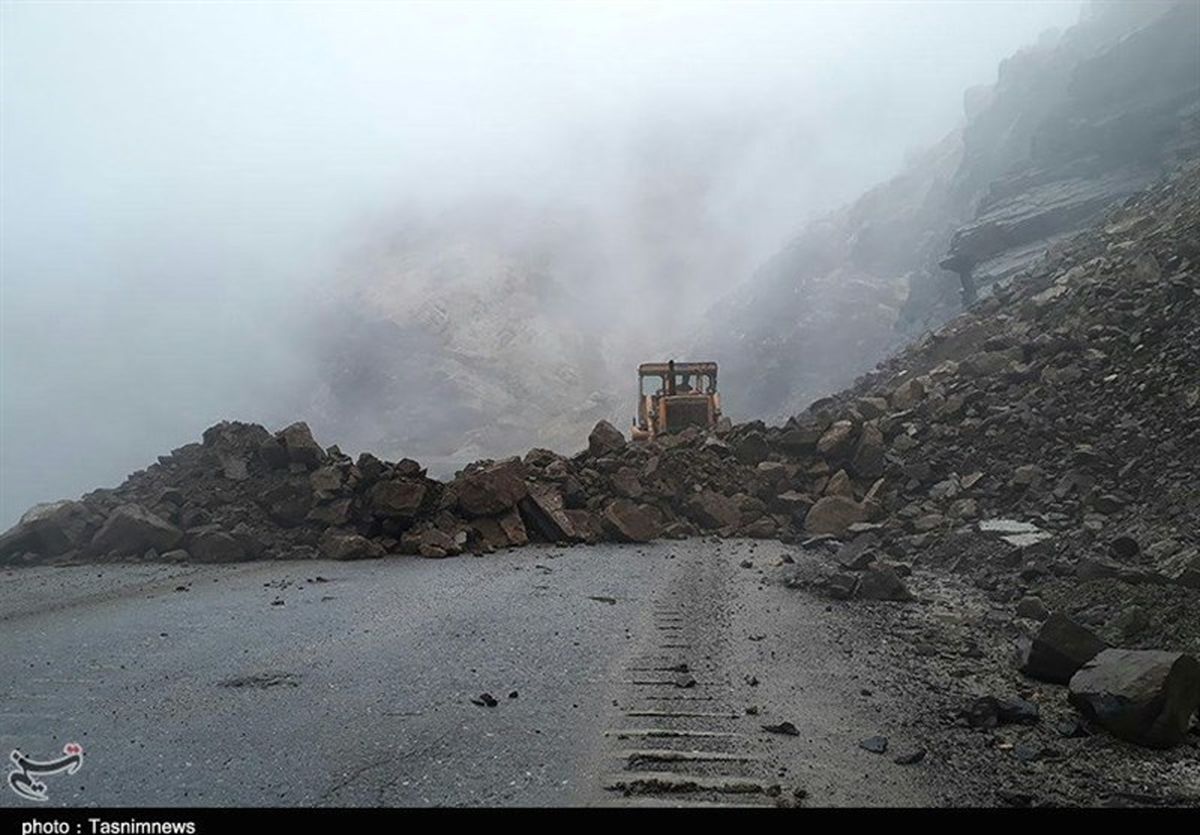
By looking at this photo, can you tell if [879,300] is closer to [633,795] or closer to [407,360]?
[407,360]

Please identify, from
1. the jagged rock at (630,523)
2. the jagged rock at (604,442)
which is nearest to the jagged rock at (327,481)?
the jagged rock at (630,523)

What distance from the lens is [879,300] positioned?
206 feet

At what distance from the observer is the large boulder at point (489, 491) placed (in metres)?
9.66

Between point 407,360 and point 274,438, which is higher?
point 407,360

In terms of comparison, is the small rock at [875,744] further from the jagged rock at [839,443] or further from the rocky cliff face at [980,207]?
the rocky cliff face at [980,207]

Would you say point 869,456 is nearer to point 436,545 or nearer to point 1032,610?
point 1032,610

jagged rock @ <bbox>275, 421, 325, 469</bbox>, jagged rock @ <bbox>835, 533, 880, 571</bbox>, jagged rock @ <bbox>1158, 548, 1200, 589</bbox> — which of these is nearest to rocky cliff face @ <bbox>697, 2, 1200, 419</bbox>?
jagged rock @ <bbox>835, 533, 880, 571</bbox>

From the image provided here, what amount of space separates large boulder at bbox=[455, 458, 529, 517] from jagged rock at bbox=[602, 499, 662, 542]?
1299mm

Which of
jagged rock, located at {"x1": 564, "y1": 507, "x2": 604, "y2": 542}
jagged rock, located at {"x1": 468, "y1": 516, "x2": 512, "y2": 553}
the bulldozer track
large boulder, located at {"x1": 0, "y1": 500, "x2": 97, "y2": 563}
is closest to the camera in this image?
the bulldozer track

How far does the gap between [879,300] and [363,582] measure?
63.4 metres

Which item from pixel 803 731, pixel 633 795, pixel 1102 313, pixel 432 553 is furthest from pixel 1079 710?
pixel 1102 313

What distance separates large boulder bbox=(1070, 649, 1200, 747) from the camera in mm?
3045

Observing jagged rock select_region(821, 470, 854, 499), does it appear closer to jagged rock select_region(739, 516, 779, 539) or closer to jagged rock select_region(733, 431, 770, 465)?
jagged rock select_region(739, 516, 779, 539)

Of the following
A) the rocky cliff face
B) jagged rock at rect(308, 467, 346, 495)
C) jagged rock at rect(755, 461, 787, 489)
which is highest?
the rocky cliff face
